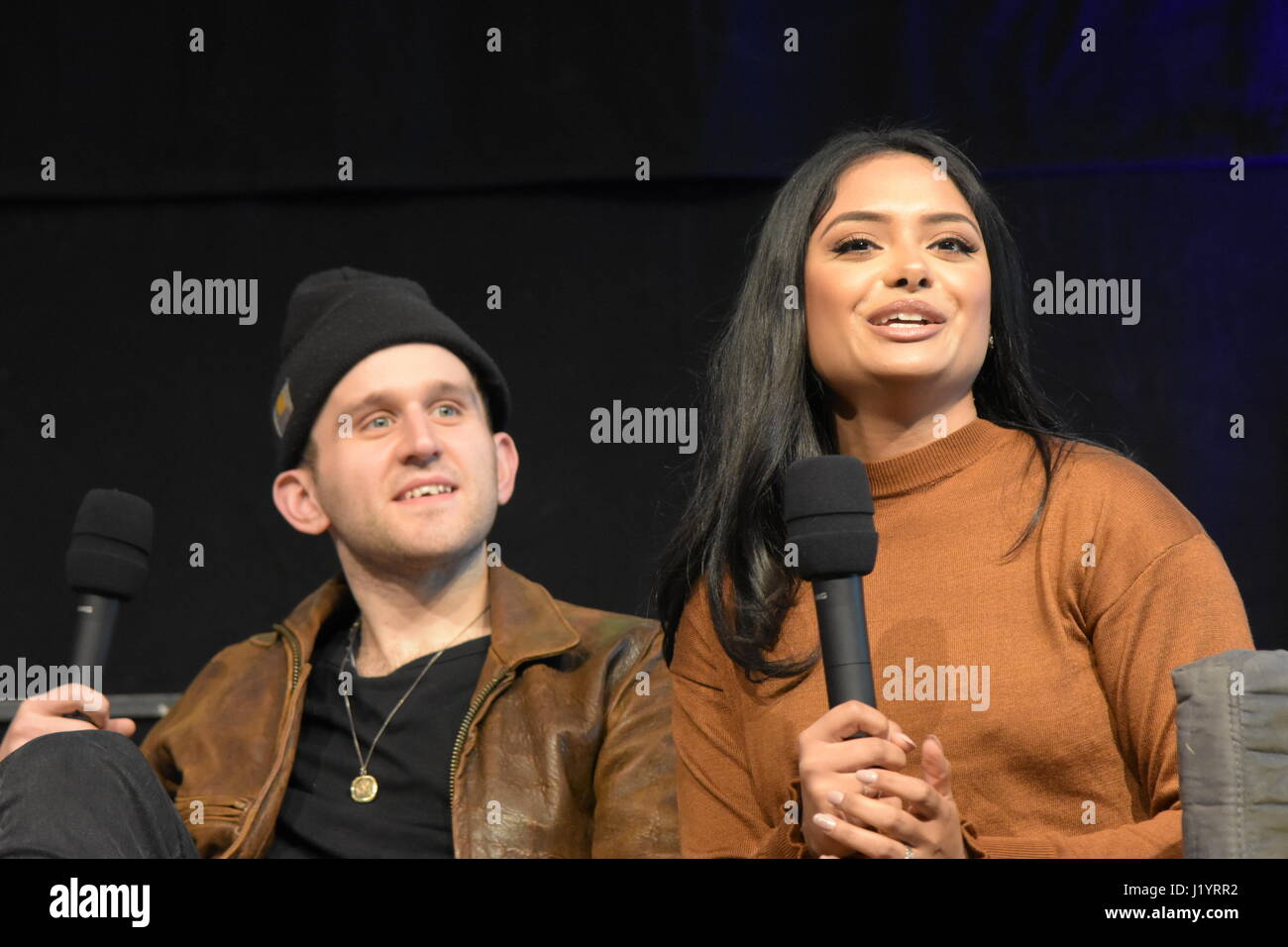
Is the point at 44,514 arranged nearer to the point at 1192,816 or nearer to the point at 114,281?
the point at 114,281

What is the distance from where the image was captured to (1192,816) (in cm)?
169

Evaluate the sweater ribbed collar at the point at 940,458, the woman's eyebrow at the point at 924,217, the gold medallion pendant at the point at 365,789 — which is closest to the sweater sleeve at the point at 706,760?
the sweater ribbed collar at the point at 940,458

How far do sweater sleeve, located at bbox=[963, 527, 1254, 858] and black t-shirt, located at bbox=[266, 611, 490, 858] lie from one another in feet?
2.72

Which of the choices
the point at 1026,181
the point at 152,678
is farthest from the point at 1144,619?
the point at 152,678

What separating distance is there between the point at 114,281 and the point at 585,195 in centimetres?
94

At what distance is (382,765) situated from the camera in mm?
2463

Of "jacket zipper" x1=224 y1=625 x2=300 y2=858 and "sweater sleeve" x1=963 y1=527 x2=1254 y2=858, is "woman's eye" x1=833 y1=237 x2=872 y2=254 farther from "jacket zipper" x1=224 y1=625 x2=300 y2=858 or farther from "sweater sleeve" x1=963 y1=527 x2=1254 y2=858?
"jacket zipper" x1=224 y1=625 x2=300 y2=858

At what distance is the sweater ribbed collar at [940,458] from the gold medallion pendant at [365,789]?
861 millimetres

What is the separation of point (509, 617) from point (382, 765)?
11.3 inches

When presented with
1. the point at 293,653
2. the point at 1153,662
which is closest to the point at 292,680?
the point at 293,653

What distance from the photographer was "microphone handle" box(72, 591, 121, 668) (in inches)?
85.4

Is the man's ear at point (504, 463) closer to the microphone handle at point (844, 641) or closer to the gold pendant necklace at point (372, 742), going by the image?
the gold pendant necklace at point (372, 742)

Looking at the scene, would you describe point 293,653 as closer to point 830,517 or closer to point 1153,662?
point 830,517

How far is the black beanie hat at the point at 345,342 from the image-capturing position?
2.61 meters
